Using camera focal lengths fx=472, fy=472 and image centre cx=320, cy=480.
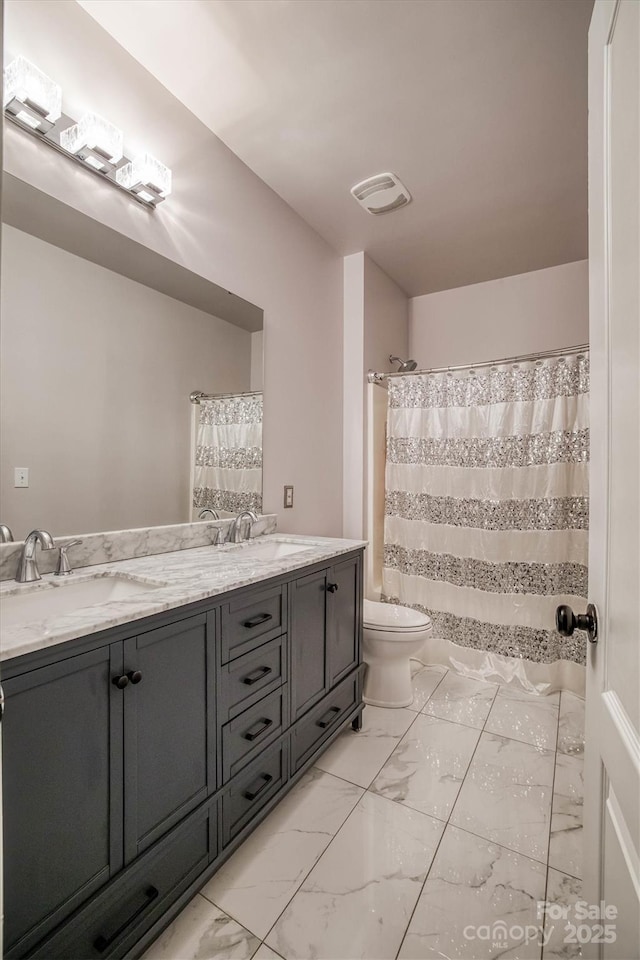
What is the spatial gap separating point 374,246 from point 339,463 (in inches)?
52.3

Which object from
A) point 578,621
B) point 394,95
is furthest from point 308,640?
point 394,95

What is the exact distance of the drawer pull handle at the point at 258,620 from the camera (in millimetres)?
1388

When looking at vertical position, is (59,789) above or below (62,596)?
below

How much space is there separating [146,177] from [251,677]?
1.69m

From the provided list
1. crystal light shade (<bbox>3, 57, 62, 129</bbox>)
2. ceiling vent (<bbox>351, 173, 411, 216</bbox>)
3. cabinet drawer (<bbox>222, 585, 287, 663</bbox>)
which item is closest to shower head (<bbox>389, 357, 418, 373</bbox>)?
ceiling vent (<bbox>351, 173, 411, 216</bbox>)

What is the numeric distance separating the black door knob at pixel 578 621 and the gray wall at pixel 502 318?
8.83 feet

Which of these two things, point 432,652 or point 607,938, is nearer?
point 607,938

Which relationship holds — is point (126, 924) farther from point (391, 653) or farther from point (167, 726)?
point (391, 653)

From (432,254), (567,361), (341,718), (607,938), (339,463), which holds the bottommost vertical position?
(341,718)

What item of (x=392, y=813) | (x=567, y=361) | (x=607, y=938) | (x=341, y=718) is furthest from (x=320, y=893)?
(x=567, y=361)

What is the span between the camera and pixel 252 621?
1.41m

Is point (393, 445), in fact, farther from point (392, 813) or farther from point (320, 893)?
point (320, 893)

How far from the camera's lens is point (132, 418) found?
1.66 metres

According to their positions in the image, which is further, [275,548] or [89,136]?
[275,548]
